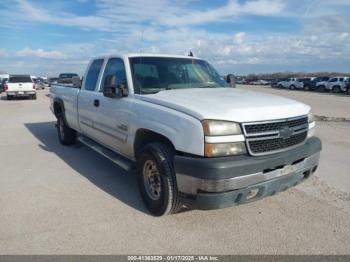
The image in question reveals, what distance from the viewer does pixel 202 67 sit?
19.1 ft

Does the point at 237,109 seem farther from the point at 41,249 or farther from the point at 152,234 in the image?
the point at 41,249

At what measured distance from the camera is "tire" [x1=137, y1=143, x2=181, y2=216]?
3.96 metres

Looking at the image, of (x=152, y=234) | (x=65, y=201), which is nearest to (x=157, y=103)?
(x=152, y=234)

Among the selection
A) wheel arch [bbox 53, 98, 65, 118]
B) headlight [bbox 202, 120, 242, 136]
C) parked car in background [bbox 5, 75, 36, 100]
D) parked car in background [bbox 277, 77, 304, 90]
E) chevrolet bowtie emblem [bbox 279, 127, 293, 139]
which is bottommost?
parked car in background [bbox 277, 77, 304, 90]

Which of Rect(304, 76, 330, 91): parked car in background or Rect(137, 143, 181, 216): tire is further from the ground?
Rect(137, 143, 181, 216): tire

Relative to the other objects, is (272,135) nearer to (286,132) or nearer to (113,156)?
(286,132)

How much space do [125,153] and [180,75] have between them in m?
1.42

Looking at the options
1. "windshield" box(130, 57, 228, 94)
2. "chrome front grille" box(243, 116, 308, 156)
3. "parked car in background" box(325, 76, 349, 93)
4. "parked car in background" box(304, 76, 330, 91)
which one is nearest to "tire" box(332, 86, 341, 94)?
"parked car in background" box(325, 76, 349, 93)

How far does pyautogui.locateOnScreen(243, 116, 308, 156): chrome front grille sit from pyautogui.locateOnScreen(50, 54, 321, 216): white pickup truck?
0.4 inches

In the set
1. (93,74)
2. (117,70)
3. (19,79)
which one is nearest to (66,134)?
(93,74)

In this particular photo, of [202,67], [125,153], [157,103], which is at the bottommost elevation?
[125,153]

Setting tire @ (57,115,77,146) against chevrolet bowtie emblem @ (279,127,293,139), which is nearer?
chevrolet bowtie emblem @ (279,127,293,139)

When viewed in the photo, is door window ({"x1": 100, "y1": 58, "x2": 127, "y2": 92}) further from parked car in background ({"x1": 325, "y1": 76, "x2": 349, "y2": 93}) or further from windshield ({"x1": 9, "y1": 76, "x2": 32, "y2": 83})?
parked car in background ({"x1": 325, "y1": 76, "x2": 349, "y2": 93})

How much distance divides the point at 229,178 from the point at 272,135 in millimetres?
733
